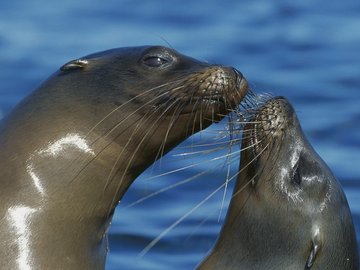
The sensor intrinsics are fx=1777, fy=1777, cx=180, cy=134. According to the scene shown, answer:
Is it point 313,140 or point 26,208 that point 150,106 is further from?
point 313,140

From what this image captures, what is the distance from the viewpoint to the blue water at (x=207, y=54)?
47.3 ft

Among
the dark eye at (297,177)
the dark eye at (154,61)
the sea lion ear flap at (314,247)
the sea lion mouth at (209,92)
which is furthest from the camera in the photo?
the dark eye at (297,177)

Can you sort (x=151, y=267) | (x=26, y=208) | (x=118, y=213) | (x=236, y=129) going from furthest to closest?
1. (x=118, y=213)
2. (x=151, y=267)
3. (x=236, y=129)
4. (x=26, y=208)

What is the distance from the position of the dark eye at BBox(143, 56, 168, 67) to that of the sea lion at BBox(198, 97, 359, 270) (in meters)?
0.75

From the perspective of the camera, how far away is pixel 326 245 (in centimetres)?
1087

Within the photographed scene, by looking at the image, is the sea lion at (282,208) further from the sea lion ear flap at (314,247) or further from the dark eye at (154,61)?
the dark eye at (154,61)

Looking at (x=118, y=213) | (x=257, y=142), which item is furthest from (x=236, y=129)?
(x=118, y=213)

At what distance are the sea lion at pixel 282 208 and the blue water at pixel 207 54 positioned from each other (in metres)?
2.72

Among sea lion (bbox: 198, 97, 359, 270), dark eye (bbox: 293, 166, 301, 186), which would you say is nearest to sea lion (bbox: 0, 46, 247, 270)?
sea lion (bbox: 198, 97, 359, 270)

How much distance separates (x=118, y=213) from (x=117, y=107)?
4142 millimetres

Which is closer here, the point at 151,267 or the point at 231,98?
the point at 231,98

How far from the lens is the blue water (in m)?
14.4

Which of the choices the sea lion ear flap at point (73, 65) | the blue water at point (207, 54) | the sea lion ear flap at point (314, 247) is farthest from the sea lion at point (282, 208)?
the blue water at point (207, 54)

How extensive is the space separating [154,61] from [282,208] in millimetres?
1290
